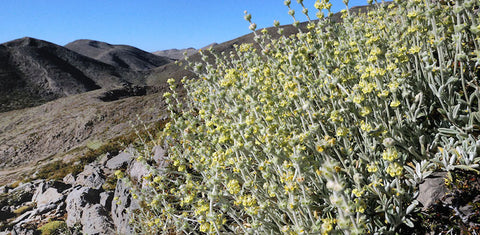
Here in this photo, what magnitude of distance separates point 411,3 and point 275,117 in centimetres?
171

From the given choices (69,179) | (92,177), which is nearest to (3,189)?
(69,179)

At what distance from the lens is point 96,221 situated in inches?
187

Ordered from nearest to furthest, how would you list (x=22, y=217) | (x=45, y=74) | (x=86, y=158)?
(x=22, y=217) < (x=86, y=158) < (x=45, y=74)

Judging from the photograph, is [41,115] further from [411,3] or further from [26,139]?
[411,3]

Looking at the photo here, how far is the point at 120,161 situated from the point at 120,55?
57.7 metres

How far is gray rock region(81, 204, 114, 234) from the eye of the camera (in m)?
4.60

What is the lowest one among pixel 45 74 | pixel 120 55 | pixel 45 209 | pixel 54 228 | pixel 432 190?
pixel 54 228

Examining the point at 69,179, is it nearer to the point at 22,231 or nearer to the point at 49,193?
the point at 49,193

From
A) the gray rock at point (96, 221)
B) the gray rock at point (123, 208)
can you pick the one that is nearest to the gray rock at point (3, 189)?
the gray rock at point (96, 221)

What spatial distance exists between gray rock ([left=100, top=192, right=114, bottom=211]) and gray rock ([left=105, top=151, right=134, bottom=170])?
0.95 m

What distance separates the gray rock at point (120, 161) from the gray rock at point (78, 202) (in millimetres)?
834

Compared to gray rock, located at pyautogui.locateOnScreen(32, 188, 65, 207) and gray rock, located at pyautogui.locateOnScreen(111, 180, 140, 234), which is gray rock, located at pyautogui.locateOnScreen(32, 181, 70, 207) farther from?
gray rock, located at pyautogui.locateOnScreen(111, 180, 140, 234)

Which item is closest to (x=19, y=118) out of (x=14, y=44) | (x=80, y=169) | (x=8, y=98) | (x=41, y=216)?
(x=80, y=169)

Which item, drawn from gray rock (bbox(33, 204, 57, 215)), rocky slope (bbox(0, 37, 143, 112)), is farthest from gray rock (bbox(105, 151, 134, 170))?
rocky slope (bbox(0, 37, 143, 112))
